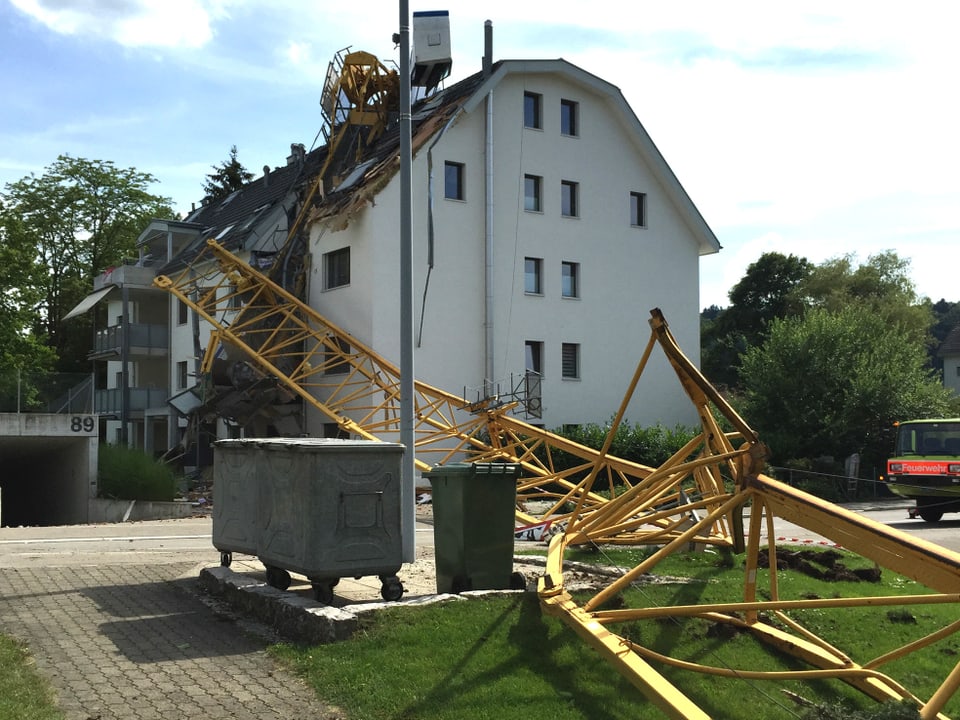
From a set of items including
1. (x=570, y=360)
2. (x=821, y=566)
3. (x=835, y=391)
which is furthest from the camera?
(x=570, y=360)

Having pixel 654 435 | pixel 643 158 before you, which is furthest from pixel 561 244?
pixel 654 435

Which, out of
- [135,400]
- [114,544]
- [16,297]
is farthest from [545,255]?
[16,297]

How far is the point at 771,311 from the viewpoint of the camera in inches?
2419

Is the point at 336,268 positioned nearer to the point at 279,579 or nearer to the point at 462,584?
the point at 279,579

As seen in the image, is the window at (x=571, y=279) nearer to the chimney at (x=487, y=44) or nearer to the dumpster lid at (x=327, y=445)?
the chimney at (x=487, y=44)

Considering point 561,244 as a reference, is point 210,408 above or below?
below

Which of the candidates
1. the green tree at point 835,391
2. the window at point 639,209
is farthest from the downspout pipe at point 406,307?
the window at point 639,209

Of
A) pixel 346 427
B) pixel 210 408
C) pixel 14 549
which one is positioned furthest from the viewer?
pixel 210 408

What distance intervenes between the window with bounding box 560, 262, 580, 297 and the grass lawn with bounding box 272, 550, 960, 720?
23778 millimetres

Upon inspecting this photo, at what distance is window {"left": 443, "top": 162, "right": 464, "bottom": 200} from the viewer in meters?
30.3

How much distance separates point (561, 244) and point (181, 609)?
79.4ft

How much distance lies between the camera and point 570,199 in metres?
33.6

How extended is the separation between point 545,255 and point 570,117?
481 cm

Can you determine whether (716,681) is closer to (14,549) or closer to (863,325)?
(14,549)
